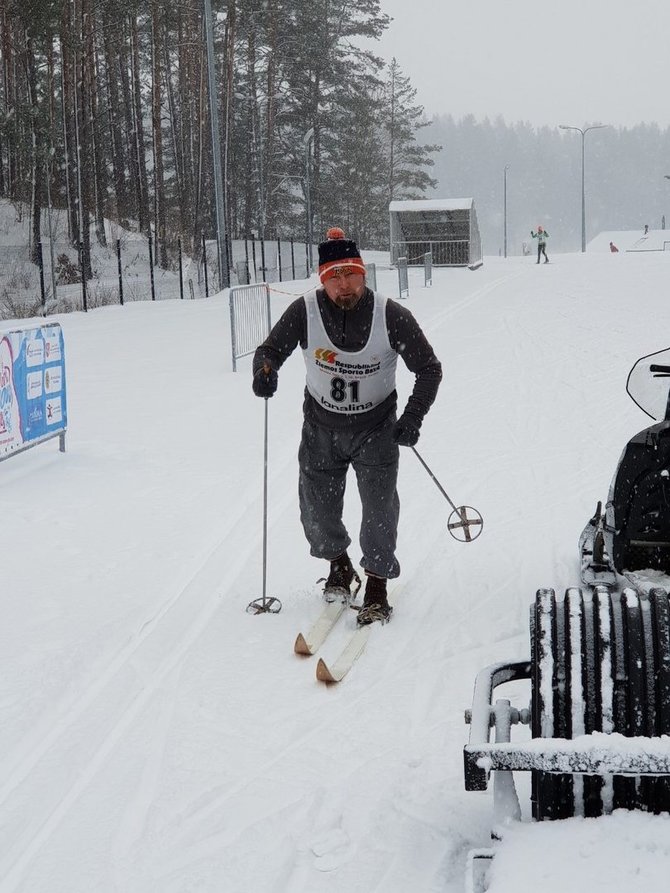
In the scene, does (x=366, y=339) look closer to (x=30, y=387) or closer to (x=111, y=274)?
(x=30, y=387)

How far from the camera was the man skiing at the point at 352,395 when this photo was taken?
433cm

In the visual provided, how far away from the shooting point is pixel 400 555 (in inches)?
222

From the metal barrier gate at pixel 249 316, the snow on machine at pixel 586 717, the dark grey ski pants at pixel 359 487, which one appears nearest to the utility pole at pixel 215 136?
the metal barrier gate at pixel 249 316

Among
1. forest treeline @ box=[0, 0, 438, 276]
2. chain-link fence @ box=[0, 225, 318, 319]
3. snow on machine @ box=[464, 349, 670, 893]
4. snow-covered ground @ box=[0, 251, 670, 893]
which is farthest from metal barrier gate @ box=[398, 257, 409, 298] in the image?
snow on machine @ box=[464, 349, 670, 893]

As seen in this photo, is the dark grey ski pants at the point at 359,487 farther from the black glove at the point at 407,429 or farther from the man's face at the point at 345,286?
the man's face at the point at 345,286

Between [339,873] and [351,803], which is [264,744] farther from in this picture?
[339,873]

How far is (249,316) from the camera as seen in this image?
1483cm

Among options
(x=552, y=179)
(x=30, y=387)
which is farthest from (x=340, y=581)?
(x=552, y=179)

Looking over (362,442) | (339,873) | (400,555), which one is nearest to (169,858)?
(339,873)

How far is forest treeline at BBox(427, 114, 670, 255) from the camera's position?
165m

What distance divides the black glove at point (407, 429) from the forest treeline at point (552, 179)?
16007 cm

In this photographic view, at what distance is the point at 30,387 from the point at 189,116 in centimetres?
3829

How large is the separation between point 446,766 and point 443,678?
2.39 feet

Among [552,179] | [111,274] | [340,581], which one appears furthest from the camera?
[552,179]
